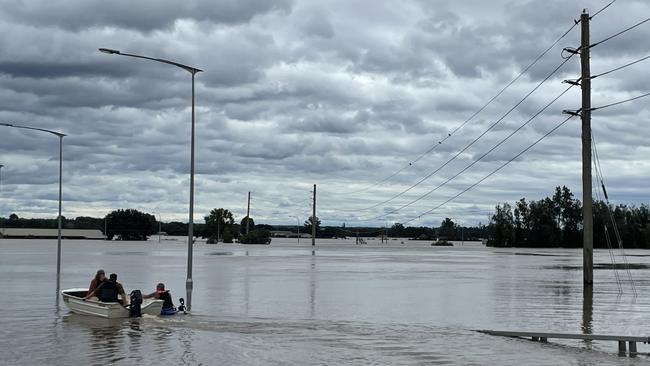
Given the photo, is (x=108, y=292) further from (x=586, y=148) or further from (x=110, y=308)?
(x=586, y=148)

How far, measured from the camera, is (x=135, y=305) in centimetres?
2731

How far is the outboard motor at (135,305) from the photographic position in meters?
27.2

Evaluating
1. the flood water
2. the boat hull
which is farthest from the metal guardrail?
the boat hull

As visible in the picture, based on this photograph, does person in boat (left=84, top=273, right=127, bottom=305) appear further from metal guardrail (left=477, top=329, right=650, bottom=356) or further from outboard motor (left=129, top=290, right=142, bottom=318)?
metal guardrail (left=477, top=329, right=650, bottom=356)

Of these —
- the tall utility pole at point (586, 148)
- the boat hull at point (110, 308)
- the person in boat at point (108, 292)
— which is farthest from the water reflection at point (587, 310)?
the person in boat at point (108, 292)

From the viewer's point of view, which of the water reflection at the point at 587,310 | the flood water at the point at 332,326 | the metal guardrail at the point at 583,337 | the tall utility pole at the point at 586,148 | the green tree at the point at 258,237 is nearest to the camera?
the flood water at the point at 332,326

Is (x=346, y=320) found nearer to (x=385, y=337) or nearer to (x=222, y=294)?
(x=385, y=337)

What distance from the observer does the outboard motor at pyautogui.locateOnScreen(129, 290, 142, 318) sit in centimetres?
2724

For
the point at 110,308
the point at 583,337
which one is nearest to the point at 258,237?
the point at 110,308

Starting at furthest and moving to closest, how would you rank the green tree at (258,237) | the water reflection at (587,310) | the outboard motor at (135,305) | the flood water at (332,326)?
the green tree at (258,237) < the outboard motor at (135,305) < the water reflection at (587,310) < the flood water at (332,326)

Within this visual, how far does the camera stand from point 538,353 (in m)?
19.9

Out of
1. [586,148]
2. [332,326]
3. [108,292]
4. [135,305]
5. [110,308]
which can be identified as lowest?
[332,326]

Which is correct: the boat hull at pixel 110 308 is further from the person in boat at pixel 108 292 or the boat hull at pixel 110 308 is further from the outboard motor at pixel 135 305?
the person in boat at pixel 108 292

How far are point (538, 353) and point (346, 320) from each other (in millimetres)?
8693
